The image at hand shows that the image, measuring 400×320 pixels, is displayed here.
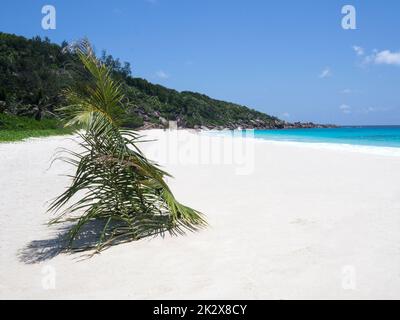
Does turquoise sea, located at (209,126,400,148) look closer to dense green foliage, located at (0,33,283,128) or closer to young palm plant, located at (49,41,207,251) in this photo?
dense green foliage, located at (0,33,283,128)

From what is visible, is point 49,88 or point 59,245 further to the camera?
point 49,88

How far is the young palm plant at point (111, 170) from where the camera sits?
13.8 ft

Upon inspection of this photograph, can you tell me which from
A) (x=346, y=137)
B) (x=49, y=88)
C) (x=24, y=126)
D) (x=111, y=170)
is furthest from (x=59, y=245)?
(x=346, y=137)

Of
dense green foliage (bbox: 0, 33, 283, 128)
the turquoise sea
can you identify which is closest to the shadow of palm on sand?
dense green foliage (bbox: 0, 33, 283, 128)

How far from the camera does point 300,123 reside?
143750 mm

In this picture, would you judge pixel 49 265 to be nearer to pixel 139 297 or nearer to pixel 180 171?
pixel 139 297

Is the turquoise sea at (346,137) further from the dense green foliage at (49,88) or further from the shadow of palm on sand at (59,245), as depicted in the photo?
the shadow of palm on sand at (59,245)

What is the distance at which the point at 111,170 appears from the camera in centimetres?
429

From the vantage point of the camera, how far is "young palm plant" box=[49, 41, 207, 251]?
420cm

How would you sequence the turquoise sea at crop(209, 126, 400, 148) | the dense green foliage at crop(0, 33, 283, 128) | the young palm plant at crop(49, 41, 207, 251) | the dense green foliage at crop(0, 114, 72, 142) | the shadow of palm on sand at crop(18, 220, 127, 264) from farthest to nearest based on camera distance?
the turquoise sea at crop(209, 126, 400, 148) → the dense green foliage at crop(0, 114, 72, 142) → the dense green foliage at crop(0, 33, 283, 128) → the young palm plant at crop(49, 41, 207, 251) → the shadow of palm on sand at crop(18, 220, 127, 264)

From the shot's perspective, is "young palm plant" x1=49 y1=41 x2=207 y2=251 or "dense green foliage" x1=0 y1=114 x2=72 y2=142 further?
"dense green foliage" x1=0 y1=114 x2=72 y2=142

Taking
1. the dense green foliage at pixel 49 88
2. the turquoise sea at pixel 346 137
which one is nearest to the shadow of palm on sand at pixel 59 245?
the dense green foliage at pixel 49 88

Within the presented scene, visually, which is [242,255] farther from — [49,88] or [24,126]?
[49,88]

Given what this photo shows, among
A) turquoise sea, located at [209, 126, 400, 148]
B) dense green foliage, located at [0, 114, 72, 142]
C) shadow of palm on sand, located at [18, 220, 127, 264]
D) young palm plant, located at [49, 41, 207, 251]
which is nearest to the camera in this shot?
shadow of palm on sand, located at [18, 220, 127, 264]
